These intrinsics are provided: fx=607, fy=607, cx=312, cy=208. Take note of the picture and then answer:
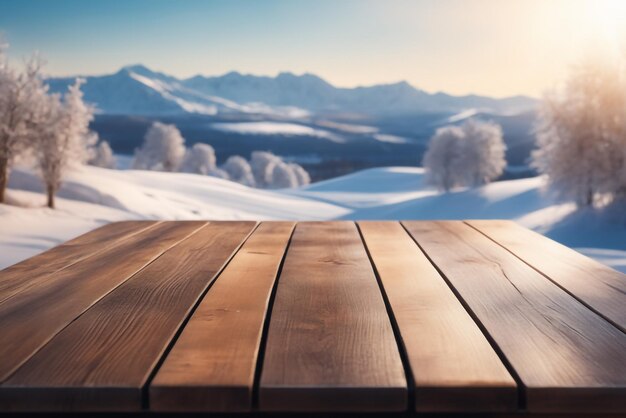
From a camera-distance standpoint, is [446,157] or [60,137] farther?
[446,157]

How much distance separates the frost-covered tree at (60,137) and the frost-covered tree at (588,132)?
518 inches

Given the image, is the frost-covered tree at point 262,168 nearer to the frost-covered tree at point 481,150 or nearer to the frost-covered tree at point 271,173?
the frost-covered tree at point 271,173

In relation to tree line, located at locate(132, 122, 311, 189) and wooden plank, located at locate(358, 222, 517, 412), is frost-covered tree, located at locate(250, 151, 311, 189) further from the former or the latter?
wooden plank, located at locate(358, 222, 517, 412)

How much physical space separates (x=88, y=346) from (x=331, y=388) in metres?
0.54

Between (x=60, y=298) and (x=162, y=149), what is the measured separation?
175ft

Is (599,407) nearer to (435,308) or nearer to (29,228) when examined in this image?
(435,308)

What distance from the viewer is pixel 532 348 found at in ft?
4.12

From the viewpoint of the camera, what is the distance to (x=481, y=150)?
108 ft

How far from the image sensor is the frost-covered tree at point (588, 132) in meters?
16.7

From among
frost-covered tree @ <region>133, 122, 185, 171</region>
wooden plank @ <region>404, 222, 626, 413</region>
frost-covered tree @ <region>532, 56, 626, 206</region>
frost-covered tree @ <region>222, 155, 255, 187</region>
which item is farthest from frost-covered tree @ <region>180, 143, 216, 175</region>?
wooden plank @ <region>404, 222, 626, 413</region>

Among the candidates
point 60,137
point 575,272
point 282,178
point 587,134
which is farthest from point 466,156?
point 282,178

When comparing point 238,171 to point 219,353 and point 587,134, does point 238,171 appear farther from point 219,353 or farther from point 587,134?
point 219,353

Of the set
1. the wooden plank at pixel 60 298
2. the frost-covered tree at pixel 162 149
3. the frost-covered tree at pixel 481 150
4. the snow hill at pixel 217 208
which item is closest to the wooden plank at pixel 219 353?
the wooden plank at pixel 60 298

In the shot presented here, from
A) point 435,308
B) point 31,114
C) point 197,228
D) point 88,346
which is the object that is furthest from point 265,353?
point 31,114
